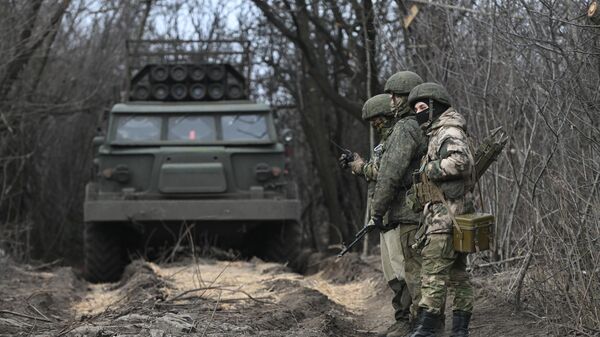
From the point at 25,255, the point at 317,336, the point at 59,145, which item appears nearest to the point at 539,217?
the point at 317,336

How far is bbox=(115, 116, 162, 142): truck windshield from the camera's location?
11828mm

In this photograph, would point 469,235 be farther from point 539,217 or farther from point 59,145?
point 59,145

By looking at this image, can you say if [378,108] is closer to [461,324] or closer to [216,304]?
[461,324]

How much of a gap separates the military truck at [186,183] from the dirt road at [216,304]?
1.70 ft

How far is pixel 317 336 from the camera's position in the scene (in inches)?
235

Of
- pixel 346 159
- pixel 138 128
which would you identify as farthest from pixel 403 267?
pixel 138 128

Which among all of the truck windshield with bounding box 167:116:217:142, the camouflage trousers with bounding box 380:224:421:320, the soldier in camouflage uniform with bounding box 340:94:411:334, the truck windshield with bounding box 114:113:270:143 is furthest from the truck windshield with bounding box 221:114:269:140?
the camouflage trousers with bounding box 380:224:421:320

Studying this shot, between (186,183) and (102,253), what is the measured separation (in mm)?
1343

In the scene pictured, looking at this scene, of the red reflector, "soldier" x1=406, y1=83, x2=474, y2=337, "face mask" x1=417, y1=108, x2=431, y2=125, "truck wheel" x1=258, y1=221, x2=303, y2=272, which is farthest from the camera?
"truck wheel" x1=258, y1=221, x2=303, y2=272

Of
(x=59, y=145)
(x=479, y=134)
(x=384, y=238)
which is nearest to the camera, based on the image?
(x=384, y=238)

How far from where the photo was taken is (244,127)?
1202 cm

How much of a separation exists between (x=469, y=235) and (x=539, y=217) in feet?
2.63

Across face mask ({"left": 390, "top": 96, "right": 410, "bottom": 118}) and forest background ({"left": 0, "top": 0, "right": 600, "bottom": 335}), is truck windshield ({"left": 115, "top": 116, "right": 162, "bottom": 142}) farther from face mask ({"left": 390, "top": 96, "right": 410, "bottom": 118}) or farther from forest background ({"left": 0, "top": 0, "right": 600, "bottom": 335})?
face mask ({"left": 390, "top": 96, "right": 410, "bottom": 118})

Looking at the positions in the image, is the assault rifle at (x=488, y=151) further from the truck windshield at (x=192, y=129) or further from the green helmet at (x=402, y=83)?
the truck windshield at (x=192, y=129)
